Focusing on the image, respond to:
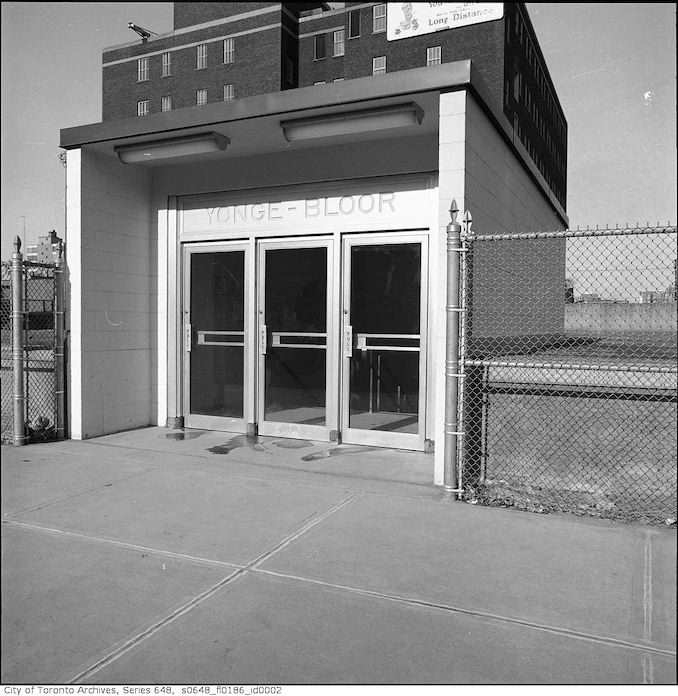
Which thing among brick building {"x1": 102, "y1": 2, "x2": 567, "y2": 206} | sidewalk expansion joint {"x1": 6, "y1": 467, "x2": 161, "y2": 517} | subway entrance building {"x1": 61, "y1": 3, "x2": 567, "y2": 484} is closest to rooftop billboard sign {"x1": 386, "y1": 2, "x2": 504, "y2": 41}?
subway entrance building {"x1": 61, "y1": 3, "x2": 567, "y2": 484}

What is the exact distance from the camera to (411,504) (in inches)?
199

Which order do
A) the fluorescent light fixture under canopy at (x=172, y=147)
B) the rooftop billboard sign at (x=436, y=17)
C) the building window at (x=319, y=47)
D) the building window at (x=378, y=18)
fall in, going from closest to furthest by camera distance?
the rooftop billboard sign at (x=436, y=17), the fluorescent light fixture under canopy at (x=172, y=147), the building window at (x=378, y=18), the building window at (x=319, y=47)

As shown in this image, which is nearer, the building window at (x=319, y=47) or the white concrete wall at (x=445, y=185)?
the white concrete wall at (x=445, y=185)

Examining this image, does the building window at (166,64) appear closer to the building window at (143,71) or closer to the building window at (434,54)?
the building window at (143,71)

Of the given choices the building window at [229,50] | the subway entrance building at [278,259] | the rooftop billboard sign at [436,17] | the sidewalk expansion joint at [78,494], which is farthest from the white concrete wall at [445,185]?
the building window at [229,50]

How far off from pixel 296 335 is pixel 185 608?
4.58m

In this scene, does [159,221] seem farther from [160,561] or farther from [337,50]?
[337,50]

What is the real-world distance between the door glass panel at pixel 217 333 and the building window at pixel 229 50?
133 feet

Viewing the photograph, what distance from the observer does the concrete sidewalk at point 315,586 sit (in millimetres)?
2711

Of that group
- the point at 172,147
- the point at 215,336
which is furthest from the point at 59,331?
the point at 172,147

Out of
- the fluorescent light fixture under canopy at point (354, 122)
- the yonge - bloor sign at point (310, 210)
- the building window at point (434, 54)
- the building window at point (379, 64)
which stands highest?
the building window at point (379, 64)

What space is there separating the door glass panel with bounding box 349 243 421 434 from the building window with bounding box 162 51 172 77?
4474 centimetres

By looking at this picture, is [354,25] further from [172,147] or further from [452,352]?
[452,352]

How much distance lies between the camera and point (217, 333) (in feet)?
26.7
